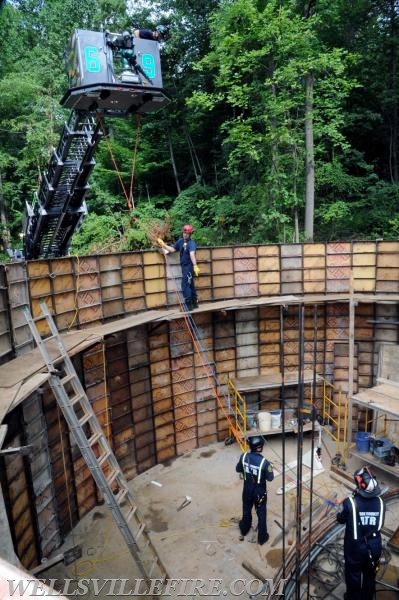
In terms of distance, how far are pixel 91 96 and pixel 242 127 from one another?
1022 centimetres

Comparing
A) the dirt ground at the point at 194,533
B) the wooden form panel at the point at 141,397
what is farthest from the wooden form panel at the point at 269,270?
the dirt ground at the point at 194,533

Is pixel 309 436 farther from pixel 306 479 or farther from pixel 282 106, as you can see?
pixel 282 106

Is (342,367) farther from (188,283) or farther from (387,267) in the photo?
(188,283)

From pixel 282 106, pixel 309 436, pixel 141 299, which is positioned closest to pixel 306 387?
pixel 309 436

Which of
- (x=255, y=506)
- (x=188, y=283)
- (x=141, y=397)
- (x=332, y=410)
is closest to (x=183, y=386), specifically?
(x=141, y=397)

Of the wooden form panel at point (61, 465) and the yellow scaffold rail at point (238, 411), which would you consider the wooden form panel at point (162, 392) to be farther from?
the wooden form panel at point (61, 465)

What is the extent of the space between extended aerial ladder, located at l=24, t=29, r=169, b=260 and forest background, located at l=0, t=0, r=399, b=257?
23.4ft

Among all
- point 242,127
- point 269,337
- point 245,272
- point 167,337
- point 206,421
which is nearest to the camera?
point 167,337

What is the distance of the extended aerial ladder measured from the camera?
272 inches

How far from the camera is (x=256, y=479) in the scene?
26.6ft

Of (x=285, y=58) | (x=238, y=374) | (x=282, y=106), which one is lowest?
(x=238, y=374)

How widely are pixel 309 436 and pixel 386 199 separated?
12.0 m

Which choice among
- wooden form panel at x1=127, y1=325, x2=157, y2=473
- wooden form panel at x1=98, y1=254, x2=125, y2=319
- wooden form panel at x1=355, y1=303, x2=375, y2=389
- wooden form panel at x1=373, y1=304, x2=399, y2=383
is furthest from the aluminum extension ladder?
wooden form panel at x1=373, y1=304, x2=399, y2=383

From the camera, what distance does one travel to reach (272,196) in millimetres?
17109
